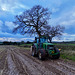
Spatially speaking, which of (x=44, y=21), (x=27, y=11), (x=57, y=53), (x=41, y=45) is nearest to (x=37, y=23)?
(x=44, y=21)

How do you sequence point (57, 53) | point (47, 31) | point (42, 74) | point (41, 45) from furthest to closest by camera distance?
point (47, 31)
point (41, 45)
point (57, 53)
point (42, 74)

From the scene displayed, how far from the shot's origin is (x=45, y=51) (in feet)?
27.9

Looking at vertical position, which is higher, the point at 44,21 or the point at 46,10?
the point at 46,10

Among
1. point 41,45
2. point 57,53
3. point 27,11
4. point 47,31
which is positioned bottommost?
point 57,53

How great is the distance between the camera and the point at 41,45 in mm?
9531

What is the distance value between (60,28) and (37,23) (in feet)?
20.0

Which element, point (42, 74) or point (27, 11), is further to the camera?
point (27, 11)

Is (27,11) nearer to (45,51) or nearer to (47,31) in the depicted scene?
(47,31)

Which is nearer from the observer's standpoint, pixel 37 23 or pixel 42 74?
pixel 42 74

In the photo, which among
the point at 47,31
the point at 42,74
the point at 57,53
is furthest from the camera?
the point at 47,31

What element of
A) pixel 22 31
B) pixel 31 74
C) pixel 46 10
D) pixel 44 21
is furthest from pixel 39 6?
pixel 31 74

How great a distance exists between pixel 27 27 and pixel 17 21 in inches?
127

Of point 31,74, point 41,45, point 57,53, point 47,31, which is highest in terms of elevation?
point 47,31

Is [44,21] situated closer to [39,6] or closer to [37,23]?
[37,23]
